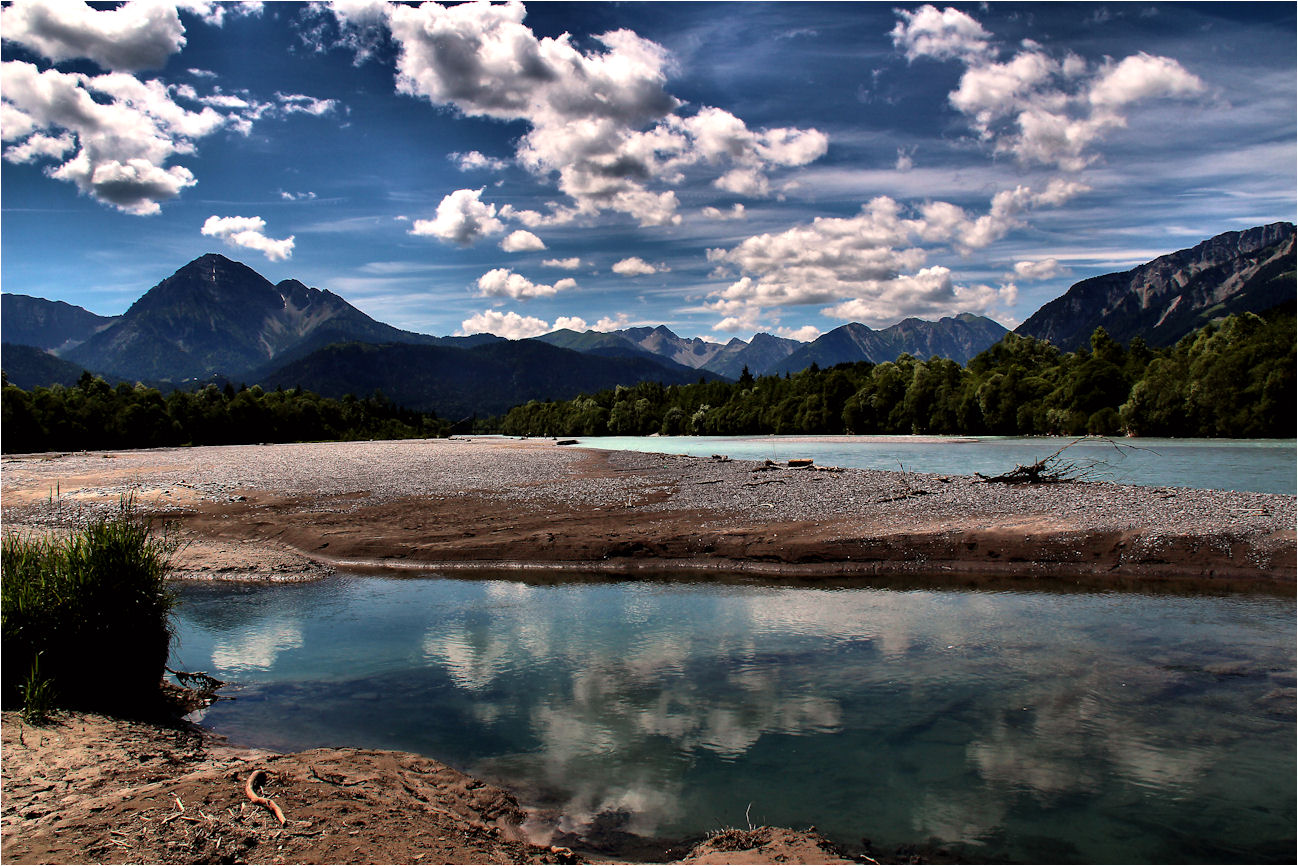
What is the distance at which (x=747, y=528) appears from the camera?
27562 mm

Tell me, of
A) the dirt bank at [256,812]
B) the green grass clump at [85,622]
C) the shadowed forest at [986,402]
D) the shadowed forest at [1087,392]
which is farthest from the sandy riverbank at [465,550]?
the shadowed forest at [1087,392]

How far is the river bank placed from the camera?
2273 centimetres

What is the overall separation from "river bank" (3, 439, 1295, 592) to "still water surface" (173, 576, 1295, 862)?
3.08 m

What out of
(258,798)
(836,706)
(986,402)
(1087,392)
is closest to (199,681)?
(258,798)

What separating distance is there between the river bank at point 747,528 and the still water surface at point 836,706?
10.1ft

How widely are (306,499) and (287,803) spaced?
115ft

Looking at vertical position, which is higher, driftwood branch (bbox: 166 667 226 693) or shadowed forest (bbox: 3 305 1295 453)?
shadowed forest (bbox: 3 305 1295 453)

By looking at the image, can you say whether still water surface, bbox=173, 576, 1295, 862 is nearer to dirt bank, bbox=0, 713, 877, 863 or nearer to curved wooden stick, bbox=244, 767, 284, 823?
dirt bank, bbox=0, 713, 877, 863

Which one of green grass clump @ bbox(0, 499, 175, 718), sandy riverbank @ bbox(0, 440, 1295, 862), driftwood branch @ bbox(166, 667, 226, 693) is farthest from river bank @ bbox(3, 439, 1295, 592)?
green grass clump @ bbox(0, 499, 175, 718)

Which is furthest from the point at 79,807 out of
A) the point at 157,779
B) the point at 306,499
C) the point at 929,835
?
the point at 306,499

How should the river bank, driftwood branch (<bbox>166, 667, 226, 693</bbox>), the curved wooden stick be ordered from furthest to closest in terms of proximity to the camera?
the river bank, driftwood branch (<bbox>166, 667, 226, 693</bbox>), the curved wooden stick

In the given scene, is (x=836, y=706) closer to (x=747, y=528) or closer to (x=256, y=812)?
(x=256, y=812)

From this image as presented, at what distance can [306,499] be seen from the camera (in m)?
38.9

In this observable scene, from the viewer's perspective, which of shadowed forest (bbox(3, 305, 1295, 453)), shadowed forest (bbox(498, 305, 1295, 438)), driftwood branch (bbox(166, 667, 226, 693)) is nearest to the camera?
driftwood branch (bbox(166, 667, 226, 693))
